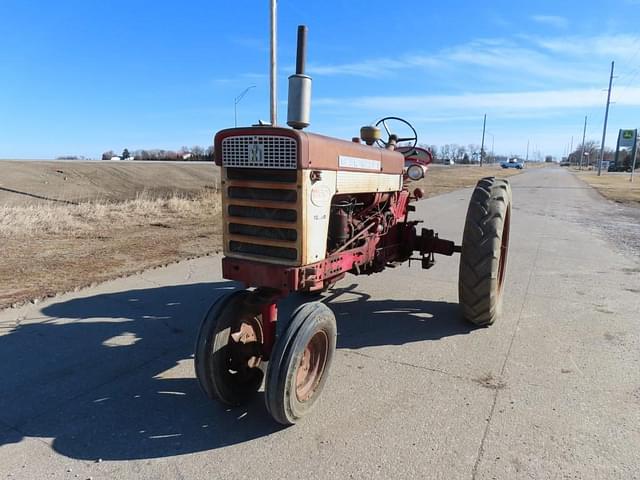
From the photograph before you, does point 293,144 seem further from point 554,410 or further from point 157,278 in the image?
point 157,278

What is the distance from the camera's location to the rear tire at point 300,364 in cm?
254

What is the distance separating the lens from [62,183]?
20.5 m

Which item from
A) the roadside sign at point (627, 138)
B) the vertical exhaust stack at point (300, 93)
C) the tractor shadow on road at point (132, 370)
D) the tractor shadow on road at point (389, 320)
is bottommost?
the tractor shadow on road at point (132, 370)

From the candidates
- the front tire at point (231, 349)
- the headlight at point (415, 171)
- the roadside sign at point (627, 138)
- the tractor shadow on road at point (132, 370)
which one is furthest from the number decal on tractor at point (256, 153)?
the roadside sign at point (627, 138)

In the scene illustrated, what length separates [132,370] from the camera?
11.1 feet

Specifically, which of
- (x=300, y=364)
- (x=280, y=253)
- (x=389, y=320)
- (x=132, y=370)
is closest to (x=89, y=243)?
(x=132, y=370)

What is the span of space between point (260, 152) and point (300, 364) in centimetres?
130

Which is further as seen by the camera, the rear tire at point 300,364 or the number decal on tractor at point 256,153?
the number decal on tractor at point 256,153

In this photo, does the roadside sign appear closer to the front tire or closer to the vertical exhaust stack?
the vertical exhaust stack

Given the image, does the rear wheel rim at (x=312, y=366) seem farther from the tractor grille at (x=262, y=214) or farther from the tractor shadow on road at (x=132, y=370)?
Result: the tractor grille at (x=262, y=214)

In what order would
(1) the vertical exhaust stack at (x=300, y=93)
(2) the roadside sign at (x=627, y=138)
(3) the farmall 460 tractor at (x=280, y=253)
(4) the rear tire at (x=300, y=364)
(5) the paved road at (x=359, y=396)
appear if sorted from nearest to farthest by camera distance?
(5) the paved road at (x=359, y=396)
(4) the rear tire at (x=300, y=364)
(3) the farmall 460 tractor at (x=280, y=253)
(1) the vertical exhaust stack at (x=300, y=93)
(2) the roadside sign at (x=627, y=138)

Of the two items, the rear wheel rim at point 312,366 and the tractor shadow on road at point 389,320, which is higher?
the rear wheel rim at point 312,366

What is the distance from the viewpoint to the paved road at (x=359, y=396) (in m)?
2.42

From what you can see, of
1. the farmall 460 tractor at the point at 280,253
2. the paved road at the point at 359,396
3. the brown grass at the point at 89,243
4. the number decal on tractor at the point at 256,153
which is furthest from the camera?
the brown grass at the point at 89,243
